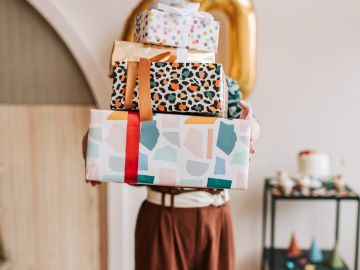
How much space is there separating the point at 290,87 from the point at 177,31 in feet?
3.12

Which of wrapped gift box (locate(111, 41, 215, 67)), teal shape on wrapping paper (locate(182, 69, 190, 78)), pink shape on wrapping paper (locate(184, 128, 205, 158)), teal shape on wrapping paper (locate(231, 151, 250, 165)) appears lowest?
teal shape on wrapping paper (locate(231, 151, 250, 165))

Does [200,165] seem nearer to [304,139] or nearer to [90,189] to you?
[304,139]

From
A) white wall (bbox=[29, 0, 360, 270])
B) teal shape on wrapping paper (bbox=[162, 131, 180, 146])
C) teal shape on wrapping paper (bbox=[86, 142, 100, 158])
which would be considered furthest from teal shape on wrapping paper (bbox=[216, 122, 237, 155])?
white wall (bbox=[29, 0, 360, 270])

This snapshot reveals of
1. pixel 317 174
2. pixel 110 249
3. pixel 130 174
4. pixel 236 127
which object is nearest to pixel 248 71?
pixel 317 174

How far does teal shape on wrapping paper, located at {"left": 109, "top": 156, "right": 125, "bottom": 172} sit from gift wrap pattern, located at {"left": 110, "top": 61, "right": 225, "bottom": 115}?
6.4 inches

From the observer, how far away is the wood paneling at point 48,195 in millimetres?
2119

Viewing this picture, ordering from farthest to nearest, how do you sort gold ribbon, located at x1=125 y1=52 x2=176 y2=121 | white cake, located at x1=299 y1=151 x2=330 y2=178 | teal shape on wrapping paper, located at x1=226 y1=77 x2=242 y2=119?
white cake, located at x1=299 y1=151 x2=330 y2=178
teal shape on wrapping paper, located at x1=226 y1=77 x2=242 y2=119
gold ribbon, located at x1=125 y1=52 x2=176 y2=121

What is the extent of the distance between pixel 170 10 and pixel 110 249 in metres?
1.36

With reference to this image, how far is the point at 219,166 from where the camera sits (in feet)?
3.62

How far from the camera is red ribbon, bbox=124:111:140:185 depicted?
1.09m

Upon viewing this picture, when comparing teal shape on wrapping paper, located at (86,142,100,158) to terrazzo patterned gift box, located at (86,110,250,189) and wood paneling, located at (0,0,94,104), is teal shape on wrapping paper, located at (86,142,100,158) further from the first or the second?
wood paneling, located at (0,0,94,104)

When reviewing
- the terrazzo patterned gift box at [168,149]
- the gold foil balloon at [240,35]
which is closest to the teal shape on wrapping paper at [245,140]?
the terrazzo patterned gift box at [168,149]

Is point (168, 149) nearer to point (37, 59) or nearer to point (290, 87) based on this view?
point (290, 87)

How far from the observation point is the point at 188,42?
117 centimetres
